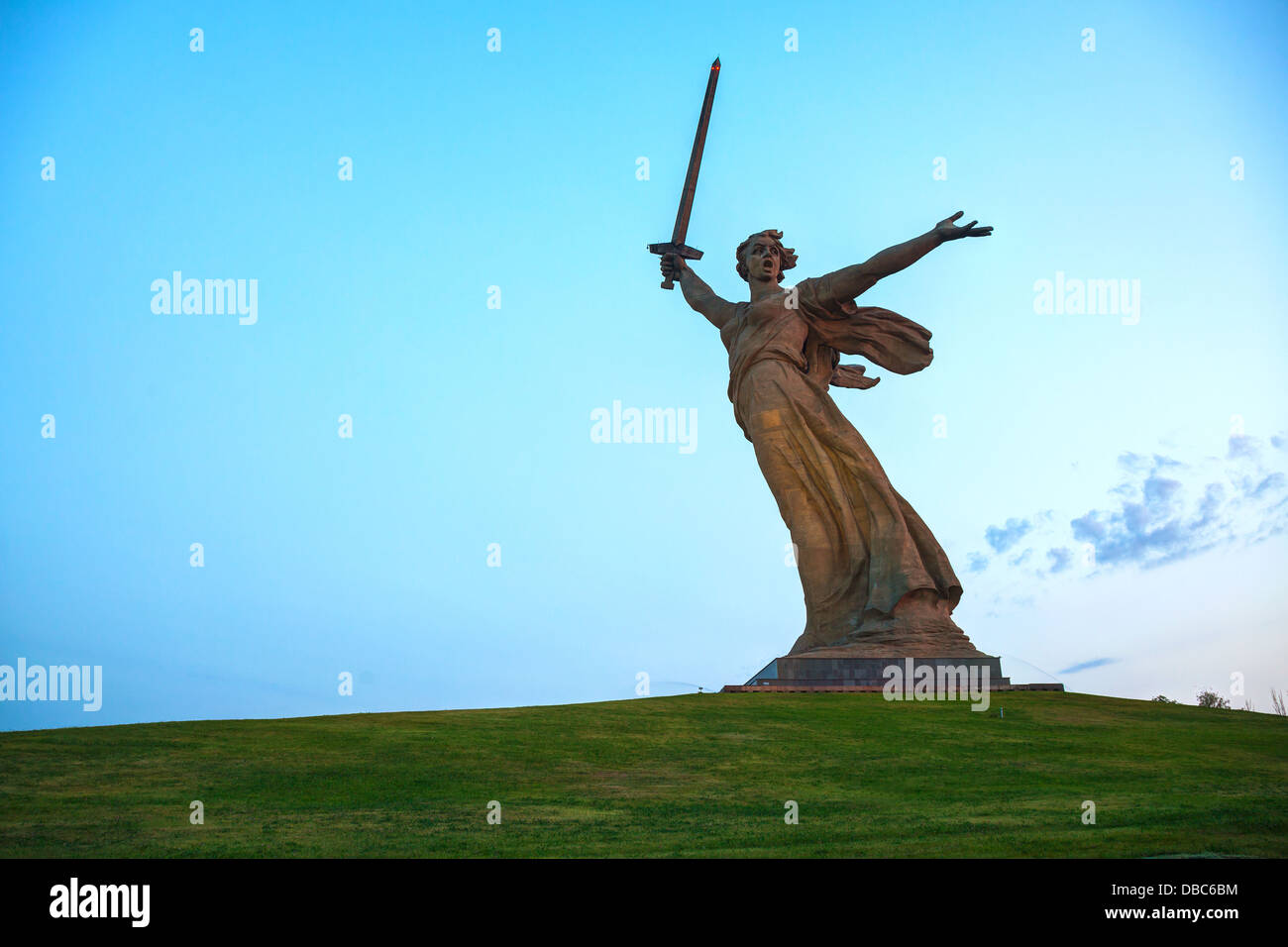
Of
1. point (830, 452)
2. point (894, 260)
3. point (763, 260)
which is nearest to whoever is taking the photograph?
point (894, 260)

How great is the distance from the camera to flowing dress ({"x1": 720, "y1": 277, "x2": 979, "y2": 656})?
658 inches

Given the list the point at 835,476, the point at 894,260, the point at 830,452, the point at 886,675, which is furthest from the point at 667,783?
the point at 894,260

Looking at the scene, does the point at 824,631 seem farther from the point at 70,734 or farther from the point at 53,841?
the point at 53,841

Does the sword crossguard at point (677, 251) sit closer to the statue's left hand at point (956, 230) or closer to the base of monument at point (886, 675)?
the statue's left hand at point (956, 230)

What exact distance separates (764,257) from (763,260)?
0.05m

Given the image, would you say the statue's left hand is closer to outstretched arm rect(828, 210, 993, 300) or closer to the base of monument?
outstretched arm rect(828, 210, 993, 300)

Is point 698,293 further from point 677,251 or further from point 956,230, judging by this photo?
point 956,230

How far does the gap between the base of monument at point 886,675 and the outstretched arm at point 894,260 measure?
5.36m

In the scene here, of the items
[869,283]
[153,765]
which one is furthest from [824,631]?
[153,765]

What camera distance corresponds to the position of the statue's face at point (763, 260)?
18.3 metres

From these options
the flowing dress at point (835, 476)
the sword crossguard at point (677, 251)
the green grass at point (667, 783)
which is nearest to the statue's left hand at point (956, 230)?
the flowing dress at point (835, 476)

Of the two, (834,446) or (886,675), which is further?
(834,446)

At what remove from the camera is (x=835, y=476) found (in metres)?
17.6

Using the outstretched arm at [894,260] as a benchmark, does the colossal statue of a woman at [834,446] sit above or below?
below
